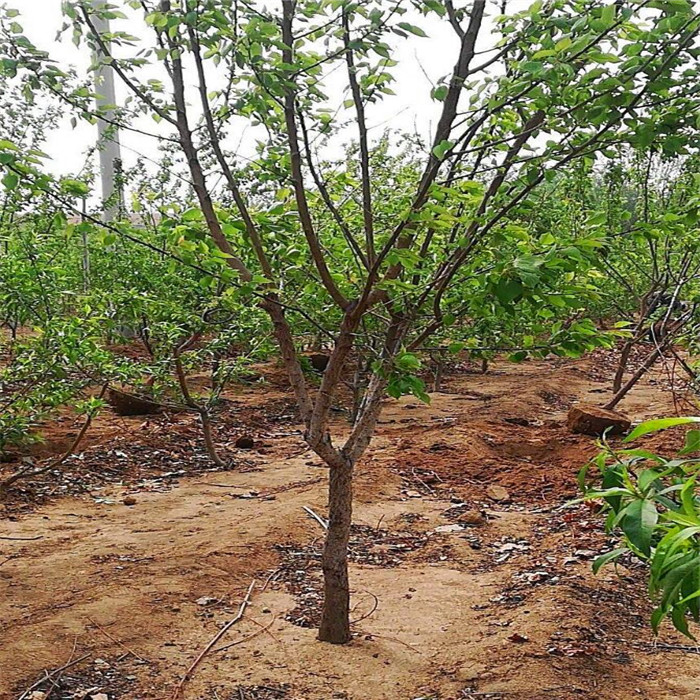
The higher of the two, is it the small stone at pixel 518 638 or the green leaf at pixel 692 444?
the green leaf at pixel 692 444

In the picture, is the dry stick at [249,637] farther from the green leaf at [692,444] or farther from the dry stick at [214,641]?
the green leaf at [692,444]

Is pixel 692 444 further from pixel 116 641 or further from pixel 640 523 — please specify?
pixel 116 641

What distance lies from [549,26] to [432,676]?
8.70 feet

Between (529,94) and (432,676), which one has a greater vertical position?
(529,94)

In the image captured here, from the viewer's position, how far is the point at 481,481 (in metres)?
7.16

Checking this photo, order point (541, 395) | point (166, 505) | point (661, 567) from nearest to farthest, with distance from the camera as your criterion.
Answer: point (661, 567)
point (166, 505)
point (541, 395)

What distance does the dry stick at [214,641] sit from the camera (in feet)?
11.0

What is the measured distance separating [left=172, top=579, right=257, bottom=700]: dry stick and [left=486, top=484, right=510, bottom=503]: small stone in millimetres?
2717

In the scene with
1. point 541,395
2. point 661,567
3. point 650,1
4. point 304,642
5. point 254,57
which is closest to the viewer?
point 661,567

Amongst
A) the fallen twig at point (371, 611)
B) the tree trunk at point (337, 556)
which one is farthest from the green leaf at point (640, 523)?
the fallen twig at point (371, 611)

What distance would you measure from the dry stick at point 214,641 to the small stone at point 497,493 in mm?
2717

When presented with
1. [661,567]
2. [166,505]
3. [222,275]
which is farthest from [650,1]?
[166,505]

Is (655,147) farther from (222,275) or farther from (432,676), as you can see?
(432,676)

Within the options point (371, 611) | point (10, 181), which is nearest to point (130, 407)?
point (371, 611)
